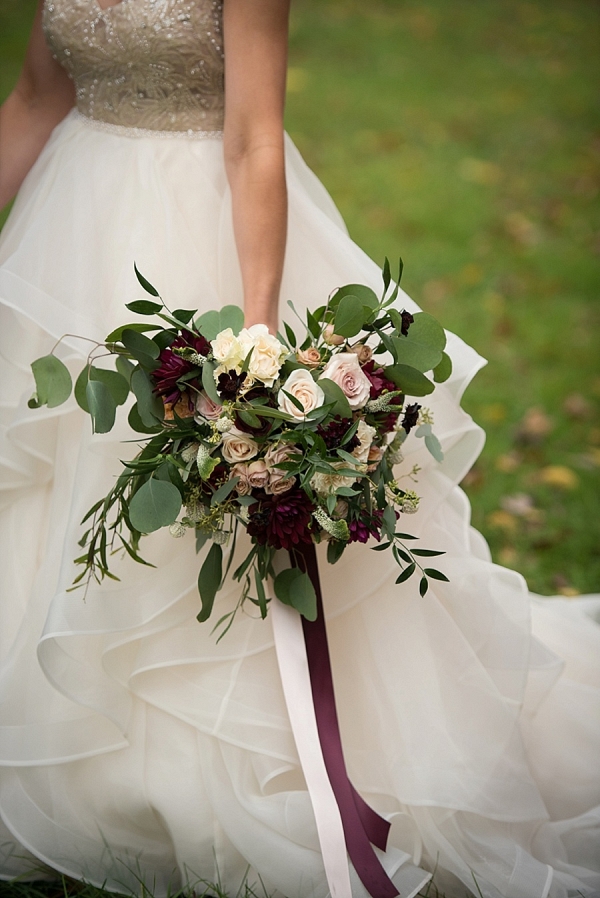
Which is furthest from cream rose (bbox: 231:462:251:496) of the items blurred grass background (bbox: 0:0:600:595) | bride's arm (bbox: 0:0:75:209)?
blurred grass background (bbox: 0:0:600:595)

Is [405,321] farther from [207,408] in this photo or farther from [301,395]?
[207,408]

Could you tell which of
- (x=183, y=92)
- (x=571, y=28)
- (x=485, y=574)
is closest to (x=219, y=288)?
(x=183, y=92)

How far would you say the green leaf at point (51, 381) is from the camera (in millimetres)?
1615

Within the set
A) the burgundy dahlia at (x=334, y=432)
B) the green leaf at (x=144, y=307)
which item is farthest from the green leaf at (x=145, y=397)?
the burgundy dahlia at (x=334, y=432)

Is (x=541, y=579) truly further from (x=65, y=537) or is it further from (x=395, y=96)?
(x=395, y=96)

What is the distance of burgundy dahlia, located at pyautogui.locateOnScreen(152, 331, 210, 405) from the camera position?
1.58m

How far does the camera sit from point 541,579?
312 cm

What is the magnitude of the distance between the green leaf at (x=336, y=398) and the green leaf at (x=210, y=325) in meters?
0.26

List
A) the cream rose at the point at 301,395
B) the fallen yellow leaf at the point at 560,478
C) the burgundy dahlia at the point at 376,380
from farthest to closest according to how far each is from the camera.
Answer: the fallen yellow leaf at the point at 560,478
the burgundy dahlia at the point at 376,380
the cream rose at the point at 301,395

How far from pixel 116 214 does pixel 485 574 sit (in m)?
1.20

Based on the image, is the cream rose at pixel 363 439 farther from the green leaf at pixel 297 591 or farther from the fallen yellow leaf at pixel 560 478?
the fallen yellow leaf at pixel 560 478

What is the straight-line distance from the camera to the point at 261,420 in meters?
1.57

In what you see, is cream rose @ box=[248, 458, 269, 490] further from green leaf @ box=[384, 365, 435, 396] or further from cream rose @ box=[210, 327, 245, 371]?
green leaf @ box=[384, 365, 435, 396]

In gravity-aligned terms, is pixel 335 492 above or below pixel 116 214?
below
